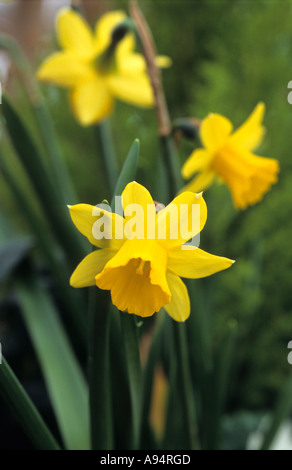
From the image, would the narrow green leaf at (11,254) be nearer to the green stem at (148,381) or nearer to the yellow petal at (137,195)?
the green stem at (148,381)

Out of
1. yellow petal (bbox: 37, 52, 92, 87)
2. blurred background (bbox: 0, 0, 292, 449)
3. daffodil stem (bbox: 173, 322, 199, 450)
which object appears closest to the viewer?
daffodil stem (bbox: 173, 322, 199, 450)

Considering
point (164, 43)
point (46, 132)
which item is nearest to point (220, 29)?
point (164, 43)

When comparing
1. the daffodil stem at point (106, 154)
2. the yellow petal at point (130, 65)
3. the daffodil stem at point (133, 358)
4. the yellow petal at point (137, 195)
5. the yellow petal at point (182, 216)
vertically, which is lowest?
the daffodil stem at point (133, 358)

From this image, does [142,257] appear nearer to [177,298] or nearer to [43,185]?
[177,298]

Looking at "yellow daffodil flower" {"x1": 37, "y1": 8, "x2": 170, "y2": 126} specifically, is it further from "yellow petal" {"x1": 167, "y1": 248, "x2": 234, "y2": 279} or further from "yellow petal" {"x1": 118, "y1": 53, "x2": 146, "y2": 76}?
"yellow petal" {"x1": 167, "y1": 248, "x2": 234, "y2": 279}

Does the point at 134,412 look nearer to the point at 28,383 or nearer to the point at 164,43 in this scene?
the point at 28,383

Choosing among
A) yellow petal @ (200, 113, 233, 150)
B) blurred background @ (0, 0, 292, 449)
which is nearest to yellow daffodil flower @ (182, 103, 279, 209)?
yellow petal @ (200, 113, 233, 150)

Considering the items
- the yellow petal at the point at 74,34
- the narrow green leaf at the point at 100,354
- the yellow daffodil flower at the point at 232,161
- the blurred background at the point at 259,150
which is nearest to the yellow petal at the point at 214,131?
the yellow daffodil flower at the point at 232,161
